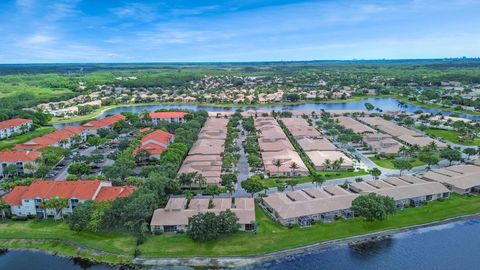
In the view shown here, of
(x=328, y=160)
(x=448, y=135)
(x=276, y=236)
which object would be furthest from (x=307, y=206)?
(x=448, y=135)

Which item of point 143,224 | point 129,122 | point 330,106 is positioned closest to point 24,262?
point 143,224

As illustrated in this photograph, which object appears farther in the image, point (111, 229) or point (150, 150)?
point (150, 150)

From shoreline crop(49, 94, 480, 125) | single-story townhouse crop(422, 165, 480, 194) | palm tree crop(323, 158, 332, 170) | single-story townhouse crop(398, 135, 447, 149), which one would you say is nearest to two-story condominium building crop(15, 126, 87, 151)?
shoreline crop(49, 94, 480, 125)

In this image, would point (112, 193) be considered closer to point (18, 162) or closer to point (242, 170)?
point (242, 170)

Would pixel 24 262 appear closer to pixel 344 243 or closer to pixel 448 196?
pixel 344 243

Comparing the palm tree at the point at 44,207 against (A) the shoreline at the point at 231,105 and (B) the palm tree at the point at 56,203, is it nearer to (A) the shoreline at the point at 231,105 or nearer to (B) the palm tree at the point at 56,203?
(B) the palm tree at the point at 56,203

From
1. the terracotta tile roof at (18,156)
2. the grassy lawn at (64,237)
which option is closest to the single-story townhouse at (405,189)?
the grassy lawn at (64,237)
